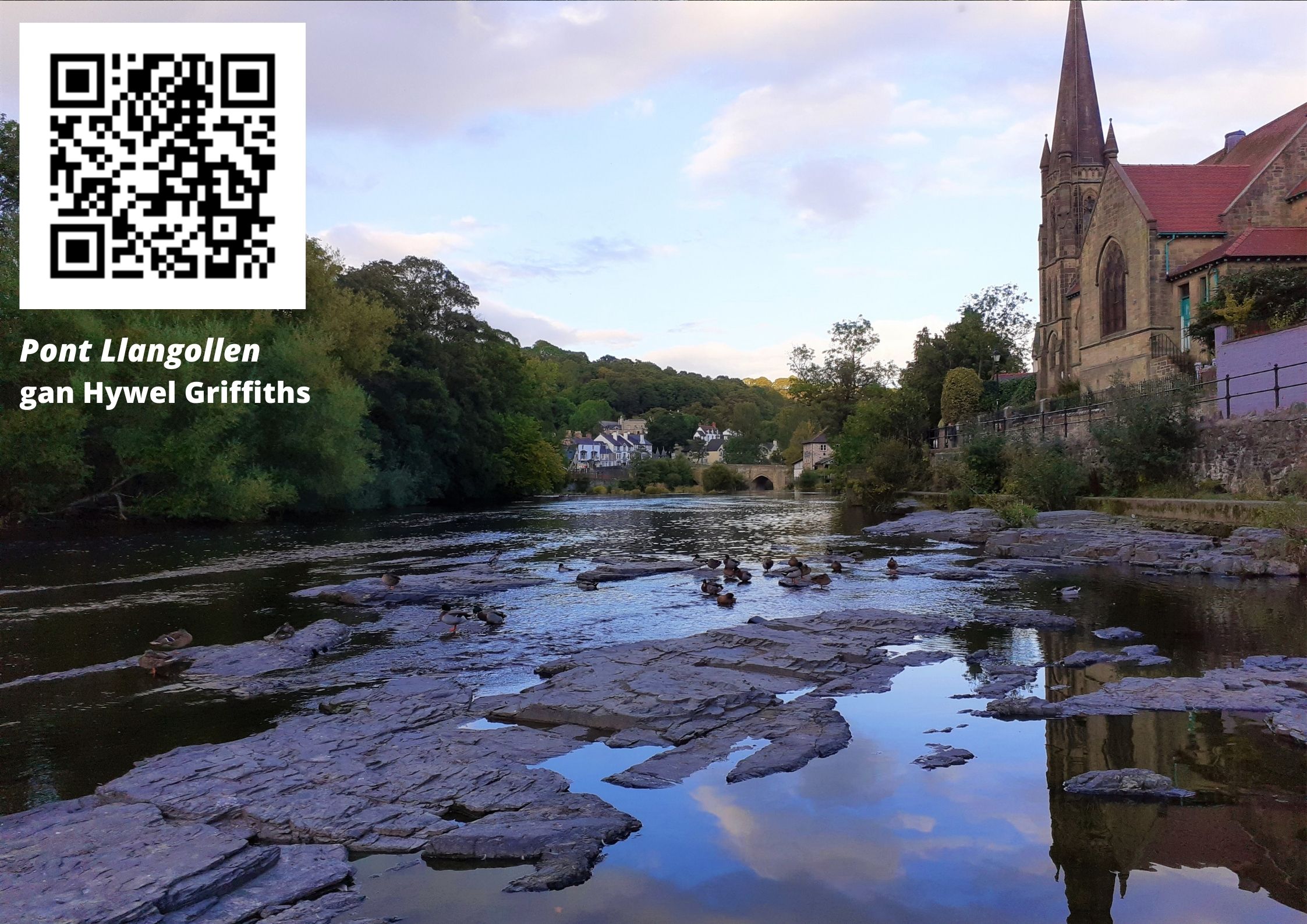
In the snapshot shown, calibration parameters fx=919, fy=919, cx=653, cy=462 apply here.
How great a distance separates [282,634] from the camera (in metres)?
13.3

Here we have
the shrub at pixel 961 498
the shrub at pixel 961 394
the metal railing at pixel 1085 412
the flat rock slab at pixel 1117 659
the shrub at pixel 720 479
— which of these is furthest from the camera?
the shrub at pixel 720 479

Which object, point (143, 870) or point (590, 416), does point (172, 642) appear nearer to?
point (143, 870)

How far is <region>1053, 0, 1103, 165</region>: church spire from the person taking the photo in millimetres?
55438

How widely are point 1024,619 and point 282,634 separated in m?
11.2

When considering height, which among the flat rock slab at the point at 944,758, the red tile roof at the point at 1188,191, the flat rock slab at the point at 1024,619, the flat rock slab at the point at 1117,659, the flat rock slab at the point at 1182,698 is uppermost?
the red tile roof at the point at 1188,191

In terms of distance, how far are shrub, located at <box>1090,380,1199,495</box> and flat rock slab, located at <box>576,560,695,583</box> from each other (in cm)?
1340

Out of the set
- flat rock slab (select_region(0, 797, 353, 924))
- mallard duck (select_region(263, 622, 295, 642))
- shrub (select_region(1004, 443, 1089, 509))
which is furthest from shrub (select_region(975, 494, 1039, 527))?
flat rock slab (select_region(0, 797, 353, 924))

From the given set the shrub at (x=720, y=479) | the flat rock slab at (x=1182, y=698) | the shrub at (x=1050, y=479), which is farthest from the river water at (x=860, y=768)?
the shrub at (x=720, y=479)

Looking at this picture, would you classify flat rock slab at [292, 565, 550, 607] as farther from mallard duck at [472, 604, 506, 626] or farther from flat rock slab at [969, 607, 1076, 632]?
flat rock slab at [969, 607, 1076, 632]

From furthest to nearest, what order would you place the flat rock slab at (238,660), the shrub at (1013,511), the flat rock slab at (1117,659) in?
the shrub at (1013,511) → the flat rock slab at (238,660) → the flat rock slab at (1117,659)

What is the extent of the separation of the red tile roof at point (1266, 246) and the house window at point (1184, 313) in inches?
98.5

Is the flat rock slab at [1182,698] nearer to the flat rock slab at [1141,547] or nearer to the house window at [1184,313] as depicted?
the flat rock slab at [1141,547]

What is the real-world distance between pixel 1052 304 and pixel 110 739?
191 ft

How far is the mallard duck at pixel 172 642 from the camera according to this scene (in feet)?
40.5
